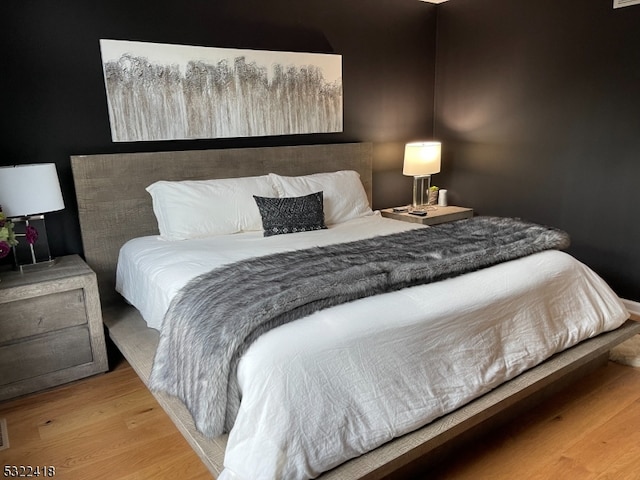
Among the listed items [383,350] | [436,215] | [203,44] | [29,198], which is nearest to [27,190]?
[29,198]

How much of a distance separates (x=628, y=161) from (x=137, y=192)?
3.34 metres

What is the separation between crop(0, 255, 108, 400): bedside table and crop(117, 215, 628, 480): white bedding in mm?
307

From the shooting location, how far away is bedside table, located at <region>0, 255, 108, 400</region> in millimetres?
2354

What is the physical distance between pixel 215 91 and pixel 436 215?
79.1 inches

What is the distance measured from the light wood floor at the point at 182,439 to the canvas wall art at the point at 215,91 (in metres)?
1.63

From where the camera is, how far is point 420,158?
407cm

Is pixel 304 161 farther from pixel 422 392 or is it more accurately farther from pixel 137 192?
pixel 422 392

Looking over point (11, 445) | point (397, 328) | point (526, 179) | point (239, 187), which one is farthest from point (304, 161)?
point (11, 445)

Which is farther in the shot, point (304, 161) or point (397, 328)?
point (304, 161)

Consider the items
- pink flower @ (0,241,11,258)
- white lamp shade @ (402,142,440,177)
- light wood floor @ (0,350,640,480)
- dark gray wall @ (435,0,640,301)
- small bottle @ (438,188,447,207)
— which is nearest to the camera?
light wood floor @ (0,350,640,480)

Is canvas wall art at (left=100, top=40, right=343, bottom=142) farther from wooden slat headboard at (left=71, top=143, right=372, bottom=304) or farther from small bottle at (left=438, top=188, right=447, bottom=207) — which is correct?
small bottle at (left=438, top=188, right=447, bottom=207)

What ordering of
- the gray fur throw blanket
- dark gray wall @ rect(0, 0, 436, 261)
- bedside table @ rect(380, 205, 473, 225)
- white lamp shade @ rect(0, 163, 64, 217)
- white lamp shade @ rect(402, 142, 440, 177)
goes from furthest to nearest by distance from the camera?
1. white lamp shade @ rect(402, 142, 440, 177)
2. bedside table @ rect(380, 205, 473, 225)
3. dark gray wall @ rect(0, 0, 436, 261)
4. white lamp shade @ rect(0, 163, 64, 217)
5. the gray fur throw blanket

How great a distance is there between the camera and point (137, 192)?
3012 mm

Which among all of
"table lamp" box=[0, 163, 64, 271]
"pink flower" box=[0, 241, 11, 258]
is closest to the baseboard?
"table lamp" box=[0, 163, 64, 271]
